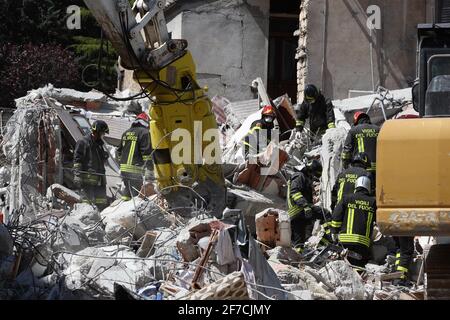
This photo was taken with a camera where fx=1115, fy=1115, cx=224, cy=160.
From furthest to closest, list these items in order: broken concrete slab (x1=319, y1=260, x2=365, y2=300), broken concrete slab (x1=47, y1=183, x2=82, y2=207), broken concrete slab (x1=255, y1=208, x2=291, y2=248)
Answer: broken concrete slab (x1=47, y1=183, x2=82, y2=207)
broken concrete slab (x1=255, y1=208, x2=291, y2=248)
broken concrete slab (x1=319, y1=260, x2=365, y2=300)

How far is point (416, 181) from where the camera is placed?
8.06m

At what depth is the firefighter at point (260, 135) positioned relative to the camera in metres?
16.7

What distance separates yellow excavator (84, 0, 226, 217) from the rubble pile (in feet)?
1.21

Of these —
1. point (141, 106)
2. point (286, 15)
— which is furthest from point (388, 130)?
point (286, 15)

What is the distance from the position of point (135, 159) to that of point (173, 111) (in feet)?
6.39

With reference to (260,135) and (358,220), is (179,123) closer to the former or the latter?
(358,220)

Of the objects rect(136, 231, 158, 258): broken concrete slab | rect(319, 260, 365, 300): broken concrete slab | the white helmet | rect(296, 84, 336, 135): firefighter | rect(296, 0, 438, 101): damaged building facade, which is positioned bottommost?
rect(319, 260, 365, 300): broken concrete slab

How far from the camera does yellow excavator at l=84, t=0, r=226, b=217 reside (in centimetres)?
1311

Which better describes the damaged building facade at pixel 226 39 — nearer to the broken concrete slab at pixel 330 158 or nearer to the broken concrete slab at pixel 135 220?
the broken concrete slab at pixel 330 158

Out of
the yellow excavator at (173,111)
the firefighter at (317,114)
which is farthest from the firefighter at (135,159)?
the firefighter at (317,114)

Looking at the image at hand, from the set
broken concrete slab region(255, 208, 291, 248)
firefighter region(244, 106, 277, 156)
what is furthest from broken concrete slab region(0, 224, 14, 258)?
firefighter region(244, 106, 277, 156)

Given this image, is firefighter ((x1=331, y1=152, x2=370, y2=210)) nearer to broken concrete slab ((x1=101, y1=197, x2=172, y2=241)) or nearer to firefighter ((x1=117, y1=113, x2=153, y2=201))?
broken concrete slab ((x1=101, y1=197, x2=172, y2=241))

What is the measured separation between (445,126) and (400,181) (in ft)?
1.72

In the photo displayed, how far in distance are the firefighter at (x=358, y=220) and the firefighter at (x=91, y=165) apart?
432cm
